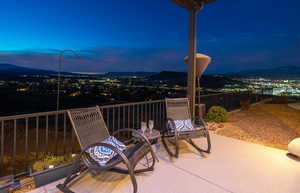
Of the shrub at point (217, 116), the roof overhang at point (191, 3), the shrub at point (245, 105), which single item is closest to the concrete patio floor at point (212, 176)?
the shrub at point (217, 116)

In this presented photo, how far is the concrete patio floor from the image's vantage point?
2066mm

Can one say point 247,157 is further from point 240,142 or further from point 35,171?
point 35,171

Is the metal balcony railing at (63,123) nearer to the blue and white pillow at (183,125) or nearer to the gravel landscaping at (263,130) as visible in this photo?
the blue and white pillow at (183,125)

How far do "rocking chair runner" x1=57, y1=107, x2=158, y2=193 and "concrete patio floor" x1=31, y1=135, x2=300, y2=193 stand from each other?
0.12 meters

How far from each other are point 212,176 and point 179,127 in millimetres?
1051

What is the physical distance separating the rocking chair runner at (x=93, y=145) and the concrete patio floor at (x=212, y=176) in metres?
0.12

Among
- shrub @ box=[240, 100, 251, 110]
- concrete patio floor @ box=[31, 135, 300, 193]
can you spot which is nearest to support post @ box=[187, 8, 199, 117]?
concrete patio floor @ box=[31, 135, 300, 193]

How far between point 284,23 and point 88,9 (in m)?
16.2

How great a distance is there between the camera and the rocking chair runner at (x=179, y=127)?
292cm

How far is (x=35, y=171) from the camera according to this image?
2.08 m

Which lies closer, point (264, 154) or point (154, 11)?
point (264, 154)

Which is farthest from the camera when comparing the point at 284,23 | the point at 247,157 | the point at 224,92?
the point at 284,23

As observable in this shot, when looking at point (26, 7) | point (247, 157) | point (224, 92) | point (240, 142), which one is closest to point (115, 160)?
point (247, 157)

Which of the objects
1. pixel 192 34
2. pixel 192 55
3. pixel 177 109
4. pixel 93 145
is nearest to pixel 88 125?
pixel 93 145
